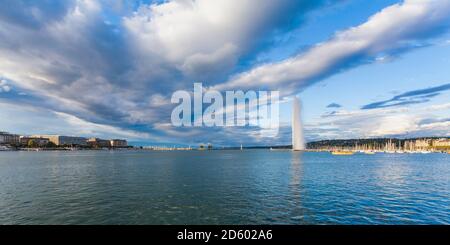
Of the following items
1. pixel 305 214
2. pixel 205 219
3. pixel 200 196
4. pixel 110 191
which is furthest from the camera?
pixel 110 191

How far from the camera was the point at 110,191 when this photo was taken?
30422mm

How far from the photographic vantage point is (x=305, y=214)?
20.1 m

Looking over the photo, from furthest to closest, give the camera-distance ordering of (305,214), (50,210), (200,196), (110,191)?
(110,191)
(200,196)
(50,210)
(305,214)

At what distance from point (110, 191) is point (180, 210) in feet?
46.2

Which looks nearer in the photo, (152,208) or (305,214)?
(305,214)

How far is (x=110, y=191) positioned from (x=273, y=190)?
21.2 m

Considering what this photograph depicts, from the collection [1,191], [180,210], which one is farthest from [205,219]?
[1,191]
